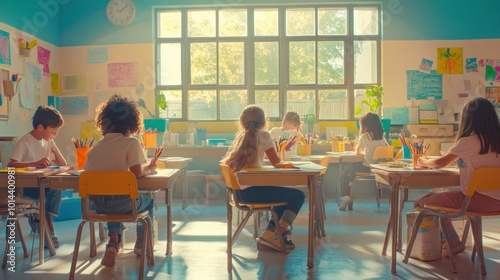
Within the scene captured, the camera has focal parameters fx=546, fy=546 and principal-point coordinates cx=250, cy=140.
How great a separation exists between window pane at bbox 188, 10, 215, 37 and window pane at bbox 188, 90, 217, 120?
0.81m

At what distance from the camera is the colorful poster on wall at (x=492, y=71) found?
7309 mm

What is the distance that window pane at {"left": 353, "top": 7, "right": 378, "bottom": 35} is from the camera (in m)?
7.58

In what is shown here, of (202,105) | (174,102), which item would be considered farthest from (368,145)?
(174,102)

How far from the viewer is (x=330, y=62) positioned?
25.0 feet

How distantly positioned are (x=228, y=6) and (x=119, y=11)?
151 cm

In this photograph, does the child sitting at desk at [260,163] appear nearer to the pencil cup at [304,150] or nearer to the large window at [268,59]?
the pencil cup at [304,150]

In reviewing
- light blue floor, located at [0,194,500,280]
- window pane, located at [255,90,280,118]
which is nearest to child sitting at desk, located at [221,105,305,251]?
light blue floor, located at [0,194,500,280]

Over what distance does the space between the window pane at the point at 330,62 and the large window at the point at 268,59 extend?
1cm

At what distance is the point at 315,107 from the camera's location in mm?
7668

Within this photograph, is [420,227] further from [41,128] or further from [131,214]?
[41,128]

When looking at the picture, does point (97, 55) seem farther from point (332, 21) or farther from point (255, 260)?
point (255, 260)

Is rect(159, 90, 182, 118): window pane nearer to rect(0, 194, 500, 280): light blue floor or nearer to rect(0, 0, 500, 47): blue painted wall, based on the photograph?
rect(0, 0, 500, 47): blue painted wall

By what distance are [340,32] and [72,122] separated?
3.96 metres

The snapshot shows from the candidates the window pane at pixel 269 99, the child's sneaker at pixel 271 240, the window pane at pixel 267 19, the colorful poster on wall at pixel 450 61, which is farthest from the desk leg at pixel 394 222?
the window pane at pixel 267 19
